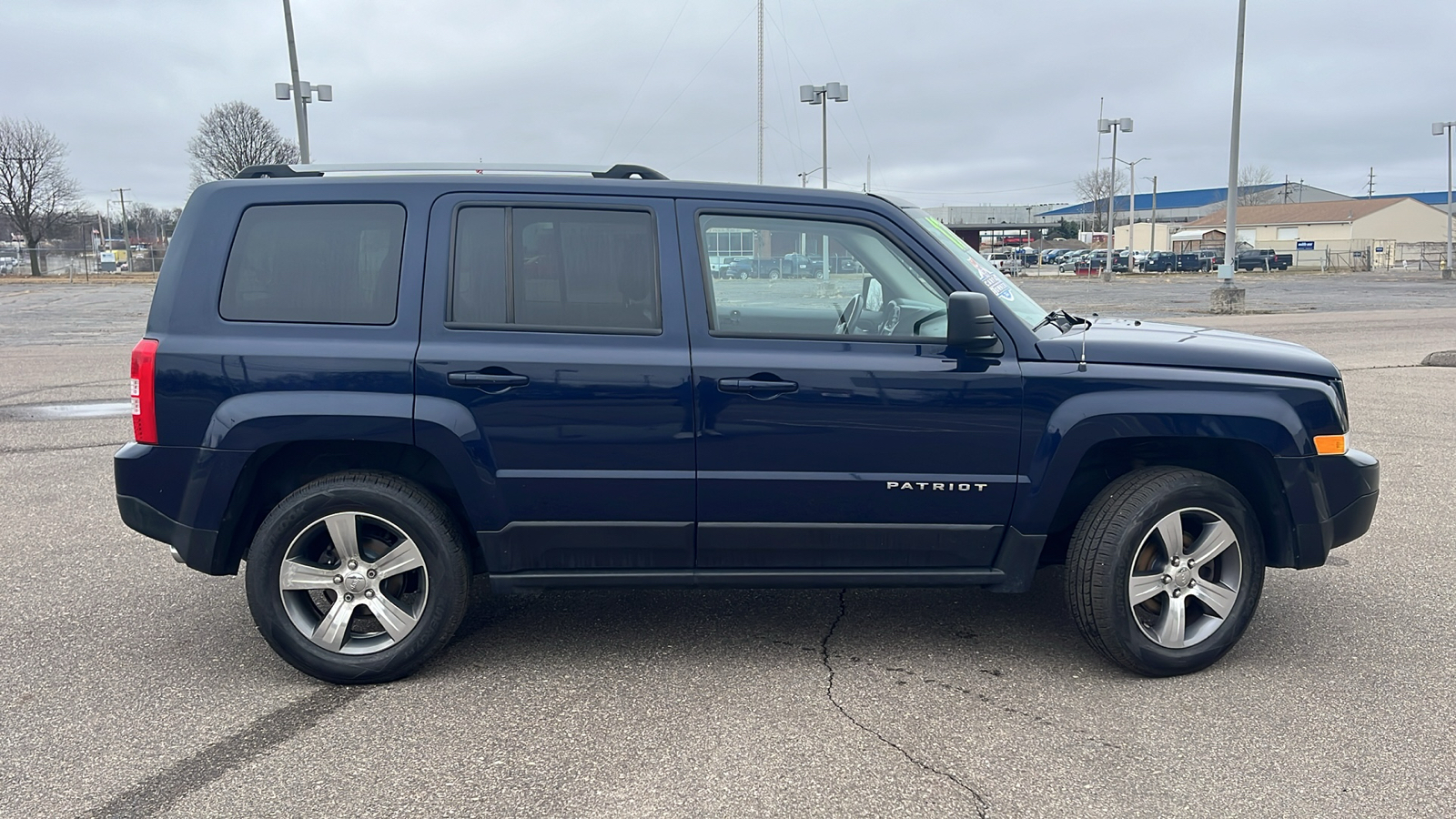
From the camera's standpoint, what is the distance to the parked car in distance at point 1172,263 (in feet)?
207

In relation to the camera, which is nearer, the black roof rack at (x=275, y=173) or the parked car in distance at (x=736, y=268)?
the parked car in distance at (x=736, y=268)

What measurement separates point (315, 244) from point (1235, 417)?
135 inches

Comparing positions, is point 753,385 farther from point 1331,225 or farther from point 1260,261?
point 1331,225

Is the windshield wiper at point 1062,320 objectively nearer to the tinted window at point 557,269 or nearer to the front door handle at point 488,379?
the tinted window at point 557,269

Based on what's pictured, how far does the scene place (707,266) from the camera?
3.96 meters

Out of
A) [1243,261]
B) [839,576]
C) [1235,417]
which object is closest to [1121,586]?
[1235,417]

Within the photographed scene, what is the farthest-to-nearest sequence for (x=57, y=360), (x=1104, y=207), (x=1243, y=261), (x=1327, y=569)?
(x=1104, y=207) → (x=1243, y=261) → (x=57, y=360) → (x=1327, y=569)

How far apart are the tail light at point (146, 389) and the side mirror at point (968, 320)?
9.27 ft

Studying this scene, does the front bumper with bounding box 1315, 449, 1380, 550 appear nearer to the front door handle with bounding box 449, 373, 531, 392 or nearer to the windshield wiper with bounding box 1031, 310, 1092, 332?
the windshield wiper with bounding box 1031, 310, 1092, 332

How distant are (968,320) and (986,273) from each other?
2.06 ft

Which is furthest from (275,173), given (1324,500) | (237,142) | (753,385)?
(237,142)

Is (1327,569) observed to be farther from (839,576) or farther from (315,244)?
(315,244)

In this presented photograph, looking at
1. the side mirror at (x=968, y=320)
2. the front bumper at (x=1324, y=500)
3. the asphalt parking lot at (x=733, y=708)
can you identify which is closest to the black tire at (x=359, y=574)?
the asphalt parking lot at (x=733, y=708)

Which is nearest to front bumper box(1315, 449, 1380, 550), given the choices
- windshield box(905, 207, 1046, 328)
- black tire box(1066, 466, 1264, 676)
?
black tire box(1066, 466, 1264, 676)
